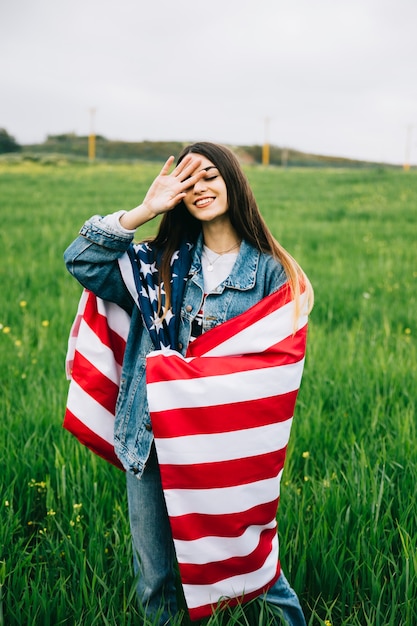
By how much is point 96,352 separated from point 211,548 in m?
0.65

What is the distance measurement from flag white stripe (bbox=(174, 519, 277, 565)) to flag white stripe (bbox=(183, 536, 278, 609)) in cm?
8

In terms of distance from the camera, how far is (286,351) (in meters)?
1.54

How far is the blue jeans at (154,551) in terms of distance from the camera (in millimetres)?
1658

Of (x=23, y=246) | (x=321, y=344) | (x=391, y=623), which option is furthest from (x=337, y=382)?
(x=23, y=246)

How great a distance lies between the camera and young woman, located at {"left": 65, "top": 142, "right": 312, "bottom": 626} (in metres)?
1.63

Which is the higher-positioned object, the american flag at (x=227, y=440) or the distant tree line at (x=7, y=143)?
the distant tree line at (x=7, y=143)

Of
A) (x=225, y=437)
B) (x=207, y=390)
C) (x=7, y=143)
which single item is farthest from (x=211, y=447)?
(x=7, y=143)

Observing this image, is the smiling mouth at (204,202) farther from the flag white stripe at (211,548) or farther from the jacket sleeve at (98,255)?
the flag white stripe at (211,548)

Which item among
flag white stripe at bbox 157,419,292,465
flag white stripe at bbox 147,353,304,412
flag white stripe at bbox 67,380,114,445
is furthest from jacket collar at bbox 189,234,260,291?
flag white stripe at bbox 67,380,114,445

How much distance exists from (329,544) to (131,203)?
1126 cm

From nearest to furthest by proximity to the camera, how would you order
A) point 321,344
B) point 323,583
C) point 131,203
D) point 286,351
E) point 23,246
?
point 286,351 < point 323,583 < point 321,344 < point 23,246 < point 131,203

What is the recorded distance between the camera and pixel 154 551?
1.68 m

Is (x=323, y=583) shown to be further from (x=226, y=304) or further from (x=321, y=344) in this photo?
(x=321, y=344)

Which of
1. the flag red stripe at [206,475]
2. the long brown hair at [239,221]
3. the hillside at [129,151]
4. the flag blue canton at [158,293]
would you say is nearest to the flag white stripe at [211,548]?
the flag red stripe at [206,475]
